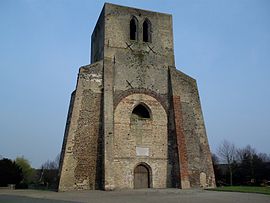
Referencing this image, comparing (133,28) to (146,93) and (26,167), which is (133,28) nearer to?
(146,93)

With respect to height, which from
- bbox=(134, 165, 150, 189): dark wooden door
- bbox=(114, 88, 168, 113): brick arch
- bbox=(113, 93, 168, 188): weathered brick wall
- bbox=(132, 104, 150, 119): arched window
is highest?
bbox=(114, 88, 168, 113): brick arch

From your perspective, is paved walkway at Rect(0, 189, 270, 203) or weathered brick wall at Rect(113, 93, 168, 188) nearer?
paved walkway at Rect(0, 189, 270, 203)

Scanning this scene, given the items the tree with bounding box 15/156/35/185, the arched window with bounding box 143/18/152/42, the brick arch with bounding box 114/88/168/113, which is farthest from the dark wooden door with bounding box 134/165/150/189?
the tree with bounding box 15/156/35/185

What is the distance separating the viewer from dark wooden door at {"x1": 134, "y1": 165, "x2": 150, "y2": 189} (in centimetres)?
1642

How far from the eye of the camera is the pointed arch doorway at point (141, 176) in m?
16.4

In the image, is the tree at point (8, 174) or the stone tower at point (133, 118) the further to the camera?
the tree at point (8, 174)

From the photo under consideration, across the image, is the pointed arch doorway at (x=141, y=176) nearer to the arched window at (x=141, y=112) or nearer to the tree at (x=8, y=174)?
the arched window at (x=141, y=112)

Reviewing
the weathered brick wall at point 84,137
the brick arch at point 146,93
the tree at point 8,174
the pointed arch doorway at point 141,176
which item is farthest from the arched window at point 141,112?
the tree at point 8,174

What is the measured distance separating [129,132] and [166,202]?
7742mm

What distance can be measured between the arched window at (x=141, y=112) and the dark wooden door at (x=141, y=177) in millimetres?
3069

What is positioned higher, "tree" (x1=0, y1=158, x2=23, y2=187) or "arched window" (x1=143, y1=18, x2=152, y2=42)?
"arched window" (x1=143, y1=18, x2=152, y2=42)

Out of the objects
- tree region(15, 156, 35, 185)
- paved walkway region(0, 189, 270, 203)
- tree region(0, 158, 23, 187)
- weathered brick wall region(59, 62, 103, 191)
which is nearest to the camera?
paved walkway region(0, 189, 270, 203)

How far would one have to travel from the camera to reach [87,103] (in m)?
16.4

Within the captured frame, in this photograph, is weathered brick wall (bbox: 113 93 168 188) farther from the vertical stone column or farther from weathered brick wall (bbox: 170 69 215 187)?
weathered brick wall (bbox: 170 69 215 187)
